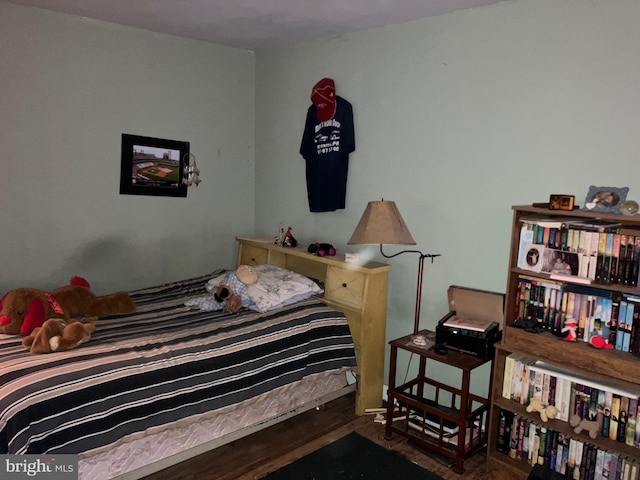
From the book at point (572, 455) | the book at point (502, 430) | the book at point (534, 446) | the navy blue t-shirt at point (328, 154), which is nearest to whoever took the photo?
the book at point (572, 455)

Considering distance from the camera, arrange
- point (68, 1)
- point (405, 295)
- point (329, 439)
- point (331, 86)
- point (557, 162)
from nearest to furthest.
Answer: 1. point (557, 162)
2. point (329, 439)
3. point (68, 1)
4. point (405, 295)
5. point (331, 86)

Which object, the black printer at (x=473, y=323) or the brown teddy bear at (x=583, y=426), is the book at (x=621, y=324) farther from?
the black printer at (x=473, y=323)

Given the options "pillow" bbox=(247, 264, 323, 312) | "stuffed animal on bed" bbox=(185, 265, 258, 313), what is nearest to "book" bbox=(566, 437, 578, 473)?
"pillow" bbox=(247, 264, 323, 312)

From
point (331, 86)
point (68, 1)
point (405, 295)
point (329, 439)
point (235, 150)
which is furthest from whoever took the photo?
point (235, 150)

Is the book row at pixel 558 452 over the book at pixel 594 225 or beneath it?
beneath

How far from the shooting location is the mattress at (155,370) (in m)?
1.90

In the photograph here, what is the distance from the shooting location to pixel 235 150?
4.17 meters

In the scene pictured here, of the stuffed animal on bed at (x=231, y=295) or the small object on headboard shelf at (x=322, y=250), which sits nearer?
the stuffed animal on bed at (x=231, y=295)

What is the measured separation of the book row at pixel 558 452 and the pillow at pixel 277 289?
4.41 ft

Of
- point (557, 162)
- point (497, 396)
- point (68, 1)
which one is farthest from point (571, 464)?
point (68, 1)

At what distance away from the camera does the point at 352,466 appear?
7.07ft

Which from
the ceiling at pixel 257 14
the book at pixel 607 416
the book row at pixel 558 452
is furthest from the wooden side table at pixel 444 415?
the ceiling at pixel 257 14

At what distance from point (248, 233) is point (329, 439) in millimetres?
2138

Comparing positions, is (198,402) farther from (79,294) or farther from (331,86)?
(331,86)
